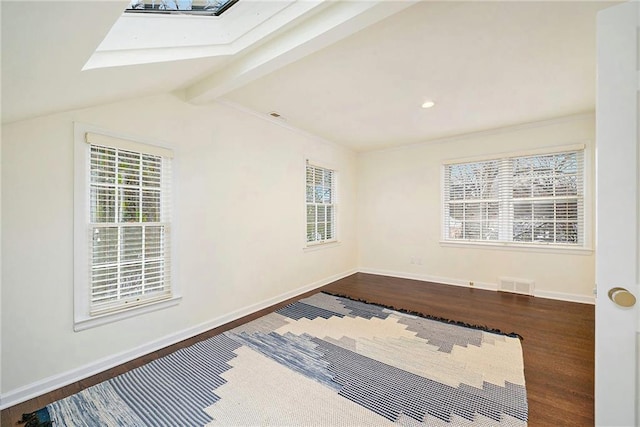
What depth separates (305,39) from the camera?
1752mm

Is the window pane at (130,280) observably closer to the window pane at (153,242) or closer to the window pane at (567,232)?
the window pane at (153,242)

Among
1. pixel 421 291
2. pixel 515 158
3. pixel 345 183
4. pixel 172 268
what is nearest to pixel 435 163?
pixel 515 158

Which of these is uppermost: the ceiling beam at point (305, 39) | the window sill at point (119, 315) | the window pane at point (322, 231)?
the ceiling beam at point (305, 39)

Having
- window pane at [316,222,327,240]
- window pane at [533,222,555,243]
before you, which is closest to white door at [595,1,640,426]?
window pane at [533,222,555,243]

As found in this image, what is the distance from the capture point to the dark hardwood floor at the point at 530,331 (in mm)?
1729

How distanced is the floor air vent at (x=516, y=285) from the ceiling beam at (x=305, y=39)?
161 inches

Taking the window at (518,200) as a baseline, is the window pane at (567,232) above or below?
below

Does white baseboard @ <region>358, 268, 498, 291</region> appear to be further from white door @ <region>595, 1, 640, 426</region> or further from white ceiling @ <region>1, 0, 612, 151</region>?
white door @ <region>595, 1, 640, 426</region>

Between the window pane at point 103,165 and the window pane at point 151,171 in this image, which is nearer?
the window pane at point 103,165

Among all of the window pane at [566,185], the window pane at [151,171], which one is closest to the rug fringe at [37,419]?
the window pane at [151,171]

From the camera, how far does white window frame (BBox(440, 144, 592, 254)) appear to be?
3546 mm

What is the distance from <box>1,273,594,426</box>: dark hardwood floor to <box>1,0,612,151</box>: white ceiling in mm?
2105

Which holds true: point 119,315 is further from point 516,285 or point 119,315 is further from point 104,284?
point 516,285

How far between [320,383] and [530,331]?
232cm
